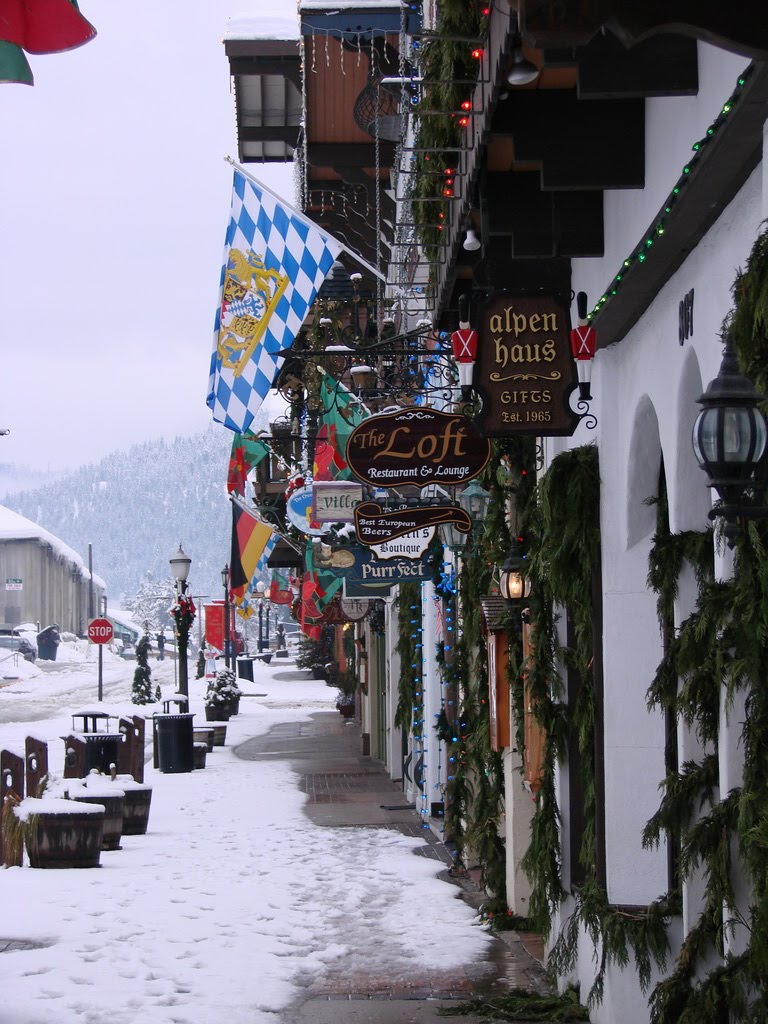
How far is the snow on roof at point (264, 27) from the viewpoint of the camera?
74.9ft

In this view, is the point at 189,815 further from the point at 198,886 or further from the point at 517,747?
the point at 517,747

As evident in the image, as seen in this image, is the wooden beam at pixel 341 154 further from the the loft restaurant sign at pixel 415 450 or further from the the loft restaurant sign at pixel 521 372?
the the loft restaurant sign at pixel 521 372

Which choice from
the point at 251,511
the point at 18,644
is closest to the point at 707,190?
the point at 251,511

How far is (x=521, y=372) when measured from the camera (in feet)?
25.7

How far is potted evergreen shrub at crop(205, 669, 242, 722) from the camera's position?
120 ft

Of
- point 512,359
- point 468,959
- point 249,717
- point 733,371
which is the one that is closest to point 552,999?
point 468,959

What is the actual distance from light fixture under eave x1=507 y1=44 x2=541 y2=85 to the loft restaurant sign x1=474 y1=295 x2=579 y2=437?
7.41 ft

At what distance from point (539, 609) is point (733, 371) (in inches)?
201

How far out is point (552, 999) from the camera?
28.6ft

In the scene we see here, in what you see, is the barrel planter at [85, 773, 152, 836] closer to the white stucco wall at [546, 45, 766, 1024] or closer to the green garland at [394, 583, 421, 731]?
the green garland at [394, 583, 421, 731]

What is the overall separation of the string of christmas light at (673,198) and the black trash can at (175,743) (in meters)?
18.0

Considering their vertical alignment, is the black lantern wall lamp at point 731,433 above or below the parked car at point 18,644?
above

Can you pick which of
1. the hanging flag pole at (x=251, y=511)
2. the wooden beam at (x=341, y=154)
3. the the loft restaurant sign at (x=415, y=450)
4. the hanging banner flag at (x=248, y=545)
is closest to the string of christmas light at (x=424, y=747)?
the the loft restaurant sign at (x=415, y=450)

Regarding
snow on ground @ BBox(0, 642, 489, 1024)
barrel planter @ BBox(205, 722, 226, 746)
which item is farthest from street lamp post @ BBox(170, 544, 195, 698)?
snow on ground @ BBox(0, 642, 489, 1024)
